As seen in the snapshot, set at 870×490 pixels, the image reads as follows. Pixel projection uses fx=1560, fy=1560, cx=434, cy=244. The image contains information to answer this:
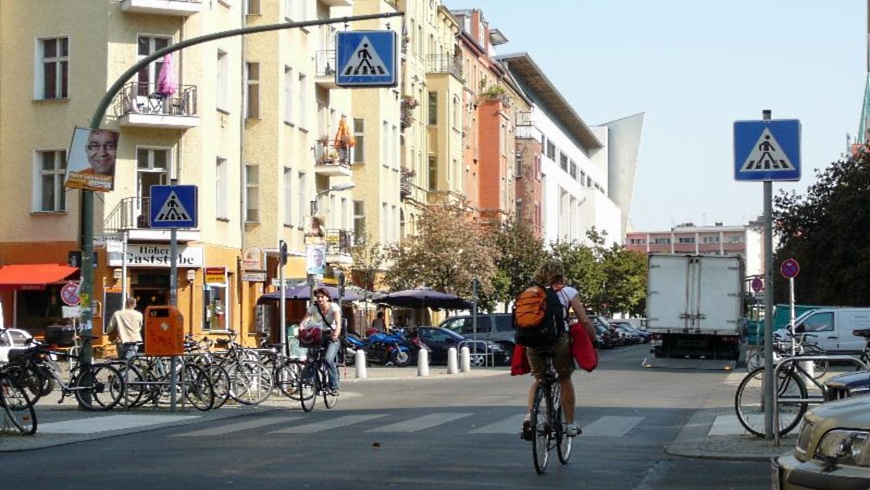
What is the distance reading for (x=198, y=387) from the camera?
2227cm

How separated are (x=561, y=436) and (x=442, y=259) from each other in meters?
51.2

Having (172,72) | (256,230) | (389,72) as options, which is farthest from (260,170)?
(389,72)

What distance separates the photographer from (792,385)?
15250mm

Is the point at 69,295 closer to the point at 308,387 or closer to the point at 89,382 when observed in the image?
the point at 89,382

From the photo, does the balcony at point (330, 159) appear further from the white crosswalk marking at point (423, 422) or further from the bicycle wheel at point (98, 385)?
the white crosswalk marking at point (423, 422)

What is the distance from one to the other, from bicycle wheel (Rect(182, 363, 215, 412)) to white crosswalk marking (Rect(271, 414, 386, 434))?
2.42 meters

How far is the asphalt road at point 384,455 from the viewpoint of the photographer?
12.1m

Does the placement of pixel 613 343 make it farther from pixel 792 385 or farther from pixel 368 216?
pixel 792 385

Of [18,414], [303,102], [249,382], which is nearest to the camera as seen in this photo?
[18,414]

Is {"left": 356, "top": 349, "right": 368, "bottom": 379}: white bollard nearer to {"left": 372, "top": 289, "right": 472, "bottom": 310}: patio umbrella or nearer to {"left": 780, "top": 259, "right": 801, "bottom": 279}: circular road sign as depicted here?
{"left": 780, "top": 259, "right": 801, "bottom": 279}: circular road sign

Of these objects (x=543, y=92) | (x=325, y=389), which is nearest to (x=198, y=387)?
(x=325, y=389)

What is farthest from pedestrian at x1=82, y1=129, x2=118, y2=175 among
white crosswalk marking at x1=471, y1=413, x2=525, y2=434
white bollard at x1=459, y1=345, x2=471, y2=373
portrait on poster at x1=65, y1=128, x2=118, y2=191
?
white bollard at x1=459, y1=345, x2=471, y2=373

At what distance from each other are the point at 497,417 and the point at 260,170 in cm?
3101

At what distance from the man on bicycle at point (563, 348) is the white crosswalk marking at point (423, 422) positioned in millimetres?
4475
